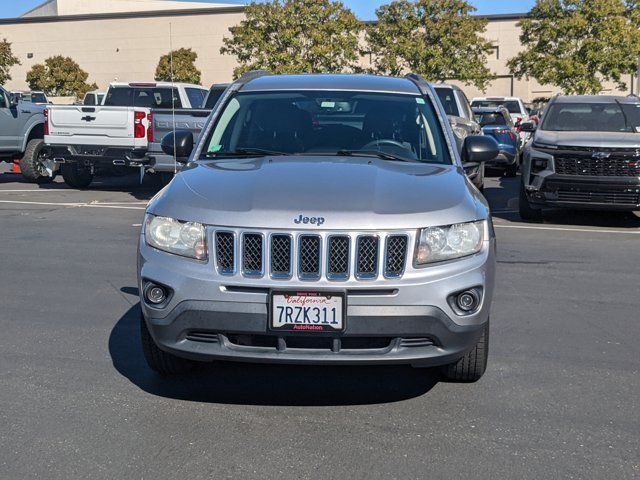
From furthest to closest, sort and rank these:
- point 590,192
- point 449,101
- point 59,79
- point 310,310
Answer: point 59,79 → point 449,101 → point 590,192 → point 310,310

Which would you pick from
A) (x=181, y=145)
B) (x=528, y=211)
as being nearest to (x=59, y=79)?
(x=528, y=211)

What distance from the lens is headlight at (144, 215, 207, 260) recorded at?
4383 mm

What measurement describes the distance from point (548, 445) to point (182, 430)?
172cm

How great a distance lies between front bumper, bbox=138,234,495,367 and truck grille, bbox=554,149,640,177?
766cm

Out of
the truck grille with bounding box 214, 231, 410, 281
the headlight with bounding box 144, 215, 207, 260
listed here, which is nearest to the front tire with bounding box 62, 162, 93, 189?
the headlight with bounding box 144, 215, 207, 260

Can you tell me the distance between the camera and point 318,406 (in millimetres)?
4676

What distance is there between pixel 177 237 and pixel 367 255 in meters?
0.96

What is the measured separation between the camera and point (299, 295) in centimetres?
416

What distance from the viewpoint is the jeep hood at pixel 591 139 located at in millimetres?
11508

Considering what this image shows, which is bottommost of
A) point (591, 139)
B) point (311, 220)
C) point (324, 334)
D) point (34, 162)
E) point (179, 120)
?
point (34, 162)

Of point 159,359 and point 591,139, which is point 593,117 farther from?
point 159,359

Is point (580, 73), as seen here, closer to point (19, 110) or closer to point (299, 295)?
point (19, 110)

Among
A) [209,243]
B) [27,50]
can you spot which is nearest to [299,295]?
[209,243]

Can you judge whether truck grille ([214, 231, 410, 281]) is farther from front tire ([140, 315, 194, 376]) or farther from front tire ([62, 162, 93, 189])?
front tire ([62, 162, 93, 189])
